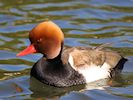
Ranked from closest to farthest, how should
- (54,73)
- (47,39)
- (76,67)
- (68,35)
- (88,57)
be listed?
(47,39)
(54,73)
(76,67)
(88,57)
(68,35)

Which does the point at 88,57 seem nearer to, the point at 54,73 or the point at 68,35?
the point at 54,73

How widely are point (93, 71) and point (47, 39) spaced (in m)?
1.02

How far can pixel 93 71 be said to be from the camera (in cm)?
993

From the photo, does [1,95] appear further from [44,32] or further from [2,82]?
[44,32]

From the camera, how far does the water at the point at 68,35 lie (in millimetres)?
9562

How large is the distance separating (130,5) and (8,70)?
4.51 metres

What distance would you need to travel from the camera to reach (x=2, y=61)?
1080cm

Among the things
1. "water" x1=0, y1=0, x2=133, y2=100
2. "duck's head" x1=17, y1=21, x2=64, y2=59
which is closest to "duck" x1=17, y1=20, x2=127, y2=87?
"duck's head" x1=17, y1=21, x2=64, y2=59

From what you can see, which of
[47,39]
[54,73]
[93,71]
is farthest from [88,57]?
[47,39]

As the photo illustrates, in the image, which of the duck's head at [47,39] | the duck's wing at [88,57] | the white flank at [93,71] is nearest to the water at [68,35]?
the white flank at [93,71]

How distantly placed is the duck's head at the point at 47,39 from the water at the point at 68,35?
0.57 metres

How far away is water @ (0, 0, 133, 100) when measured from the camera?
31.4ft

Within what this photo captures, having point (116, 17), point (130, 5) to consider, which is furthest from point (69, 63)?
point (130, 5)

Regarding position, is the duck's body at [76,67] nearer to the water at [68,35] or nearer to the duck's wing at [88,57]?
the duck's wing at [88,57]
